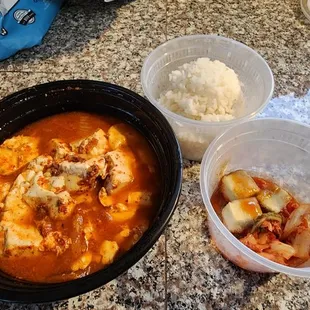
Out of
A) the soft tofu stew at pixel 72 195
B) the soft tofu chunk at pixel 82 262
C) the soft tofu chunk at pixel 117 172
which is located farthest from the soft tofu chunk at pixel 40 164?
the soft tofu chunk at pixel 82 262

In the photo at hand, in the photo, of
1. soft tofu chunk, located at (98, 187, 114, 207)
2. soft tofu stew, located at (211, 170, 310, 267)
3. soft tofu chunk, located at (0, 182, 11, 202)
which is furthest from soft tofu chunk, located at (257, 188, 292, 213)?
soft tofu chunk, located at (0, 182, 11, 202)

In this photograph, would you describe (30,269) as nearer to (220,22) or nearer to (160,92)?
(160,92)

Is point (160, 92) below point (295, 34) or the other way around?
the other way around

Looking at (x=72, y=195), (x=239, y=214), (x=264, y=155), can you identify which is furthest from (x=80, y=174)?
(x=264, y=155)

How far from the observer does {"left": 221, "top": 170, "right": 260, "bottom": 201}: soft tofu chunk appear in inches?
41.8

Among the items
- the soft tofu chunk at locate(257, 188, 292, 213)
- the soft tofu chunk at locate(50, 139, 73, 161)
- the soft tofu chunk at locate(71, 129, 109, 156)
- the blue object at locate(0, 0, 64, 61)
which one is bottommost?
the soft tofu chunk at locate(257, 188, 292, 213)

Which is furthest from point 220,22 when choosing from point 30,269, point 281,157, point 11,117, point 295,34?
point 30,269

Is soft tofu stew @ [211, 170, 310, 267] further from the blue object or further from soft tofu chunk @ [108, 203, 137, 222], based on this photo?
the blue object

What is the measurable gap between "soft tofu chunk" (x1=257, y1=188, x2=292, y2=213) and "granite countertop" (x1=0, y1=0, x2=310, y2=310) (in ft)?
0.53

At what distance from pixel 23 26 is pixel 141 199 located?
2.93 ft

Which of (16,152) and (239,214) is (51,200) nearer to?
(16,152)

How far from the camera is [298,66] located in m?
1.54

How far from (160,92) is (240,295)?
646 millimetres

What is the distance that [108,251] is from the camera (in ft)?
3.03
